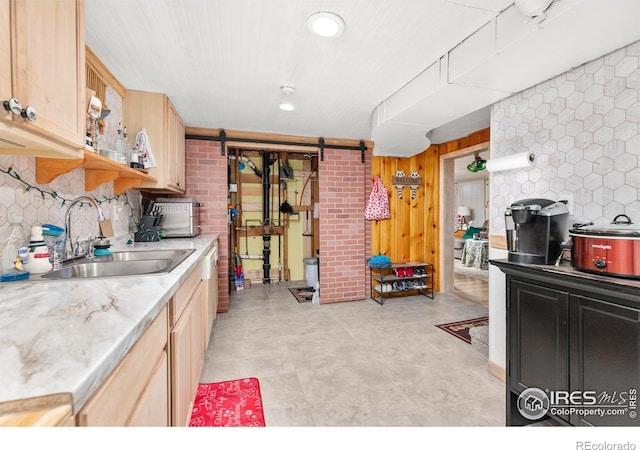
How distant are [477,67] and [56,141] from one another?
1.98m

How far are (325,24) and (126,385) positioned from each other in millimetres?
1697

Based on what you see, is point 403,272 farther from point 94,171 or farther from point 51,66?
point 51,66

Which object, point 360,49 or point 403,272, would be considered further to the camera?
point 403,272

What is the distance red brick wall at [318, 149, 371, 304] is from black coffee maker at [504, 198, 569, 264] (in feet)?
8.00

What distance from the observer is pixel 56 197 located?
5.31ft

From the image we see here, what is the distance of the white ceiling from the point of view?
1391 mm

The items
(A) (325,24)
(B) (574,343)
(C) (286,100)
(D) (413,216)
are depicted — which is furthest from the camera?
(D) (413,216)

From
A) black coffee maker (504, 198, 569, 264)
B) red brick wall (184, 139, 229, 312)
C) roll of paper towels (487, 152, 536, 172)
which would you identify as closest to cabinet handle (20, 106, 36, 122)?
black coffee maker (504, 198, 569, 264)

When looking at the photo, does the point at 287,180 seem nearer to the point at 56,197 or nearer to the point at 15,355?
the point at 56,197

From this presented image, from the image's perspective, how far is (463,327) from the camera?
302cm

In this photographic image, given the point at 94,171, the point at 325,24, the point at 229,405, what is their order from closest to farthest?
the point at 325,24 < the point at 229,405 < the point at 94,171

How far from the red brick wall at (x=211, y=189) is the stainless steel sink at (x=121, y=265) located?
1510 mm

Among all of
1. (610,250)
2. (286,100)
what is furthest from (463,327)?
(286,100)
